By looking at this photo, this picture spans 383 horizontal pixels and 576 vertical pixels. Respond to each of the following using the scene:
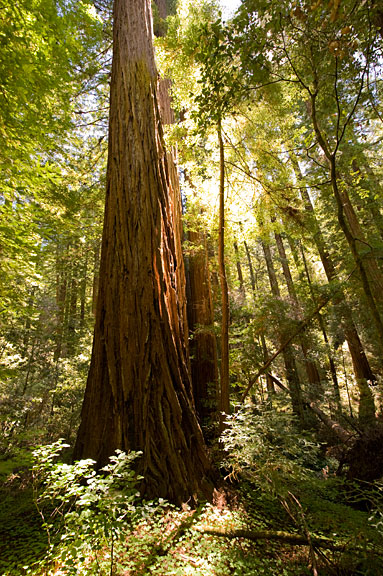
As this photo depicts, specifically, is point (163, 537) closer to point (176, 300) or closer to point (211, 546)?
point (211, 546)

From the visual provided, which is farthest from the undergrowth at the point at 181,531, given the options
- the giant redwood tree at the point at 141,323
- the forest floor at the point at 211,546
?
the giant redwood tree at the point at 141,323

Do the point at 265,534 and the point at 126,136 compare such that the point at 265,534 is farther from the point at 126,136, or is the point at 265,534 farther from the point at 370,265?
the point at 370,265

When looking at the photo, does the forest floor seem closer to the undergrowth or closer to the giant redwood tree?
the undergrowth

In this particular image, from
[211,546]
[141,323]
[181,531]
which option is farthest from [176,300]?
[211,546]

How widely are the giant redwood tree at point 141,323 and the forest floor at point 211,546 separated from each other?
0.37m

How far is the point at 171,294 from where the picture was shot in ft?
11.7

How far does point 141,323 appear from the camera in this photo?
3.15m

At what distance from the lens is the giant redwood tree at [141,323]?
279 cm

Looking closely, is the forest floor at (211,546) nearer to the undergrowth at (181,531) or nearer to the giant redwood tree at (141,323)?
the undergrowth at (181,531)

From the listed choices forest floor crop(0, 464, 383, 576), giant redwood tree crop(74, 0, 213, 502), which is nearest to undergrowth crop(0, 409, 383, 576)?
forest floor crop(0, 464, 383, 576)

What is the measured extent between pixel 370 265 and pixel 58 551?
899 centimetres

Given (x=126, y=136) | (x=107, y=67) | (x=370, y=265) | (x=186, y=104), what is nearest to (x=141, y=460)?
(x=126, y=136)

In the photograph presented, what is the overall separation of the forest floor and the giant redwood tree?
14.4 inches

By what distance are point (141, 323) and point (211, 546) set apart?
6.73ft
